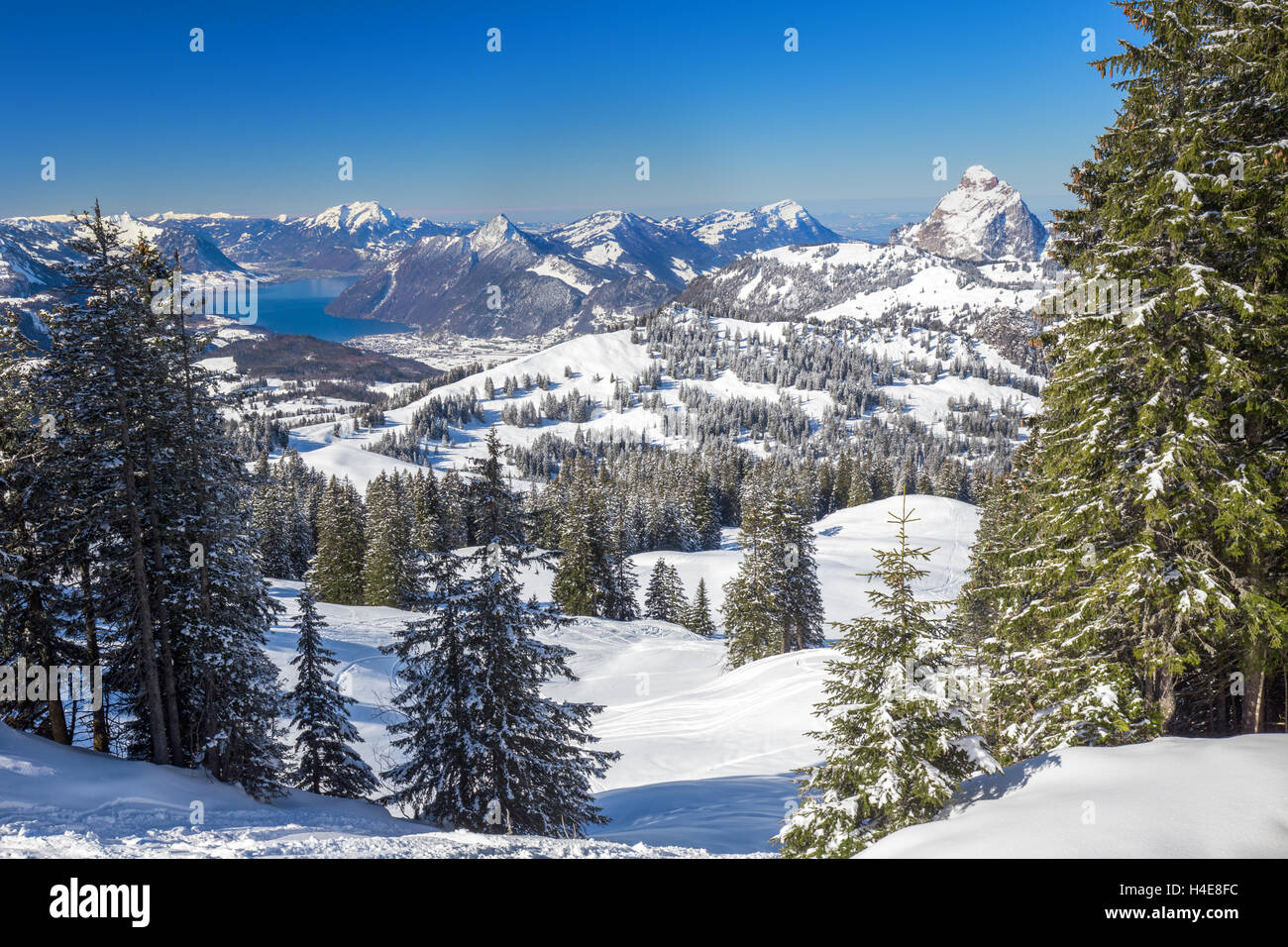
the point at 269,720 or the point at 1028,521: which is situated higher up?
the point at 1028,521

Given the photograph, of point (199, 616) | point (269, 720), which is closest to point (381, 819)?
point (269, 720)

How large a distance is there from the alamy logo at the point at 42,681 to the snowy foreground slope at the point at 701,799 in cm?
219

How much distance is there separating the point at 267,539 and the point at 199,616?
4557cm

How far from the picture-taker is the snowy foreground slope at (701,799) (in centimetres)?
655

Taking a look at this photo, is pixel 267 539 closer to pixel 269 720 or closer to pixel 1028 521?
pixel 269 720

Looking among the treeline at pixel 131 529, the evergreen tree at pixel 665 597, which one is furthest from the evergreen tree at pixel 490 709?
the evergreen tree at pixel 665 597

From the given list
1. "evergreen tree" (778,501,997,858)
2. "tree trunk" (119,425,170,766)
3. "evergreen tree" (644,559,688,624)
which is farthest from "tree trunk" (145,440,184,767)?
"evergreen tree" (644,559,688,624)

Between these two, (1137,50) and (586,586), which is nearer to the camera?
(1137,50)

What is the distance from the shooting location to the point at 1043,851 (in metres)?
6.02

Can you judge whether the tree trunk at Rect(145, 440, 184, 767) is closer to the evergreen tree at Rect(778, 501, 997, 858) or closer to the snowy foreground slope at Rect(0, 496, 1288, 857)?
the snowy foreground slope at Rect(0, 496, 1288, 857)

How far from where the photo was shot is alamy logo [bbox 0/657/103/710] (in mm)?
14227
